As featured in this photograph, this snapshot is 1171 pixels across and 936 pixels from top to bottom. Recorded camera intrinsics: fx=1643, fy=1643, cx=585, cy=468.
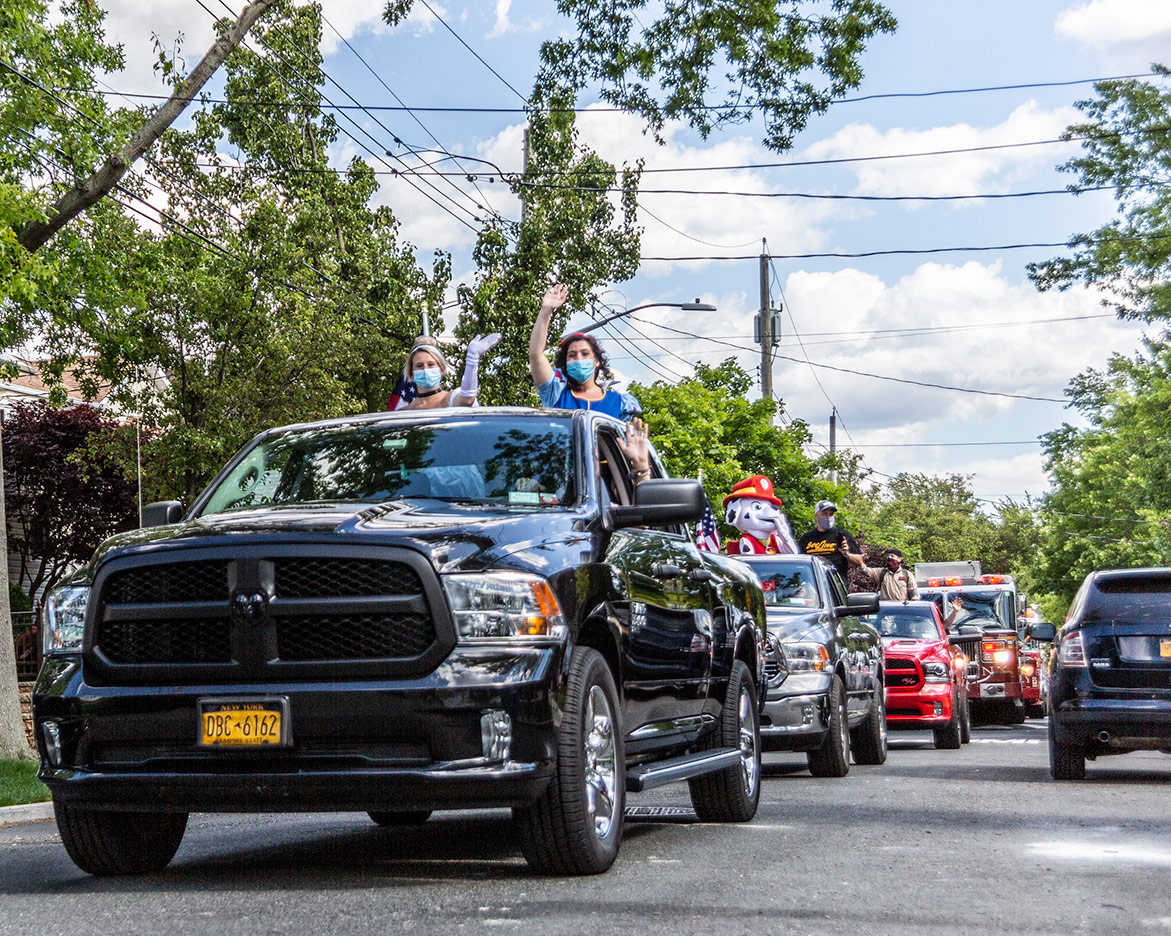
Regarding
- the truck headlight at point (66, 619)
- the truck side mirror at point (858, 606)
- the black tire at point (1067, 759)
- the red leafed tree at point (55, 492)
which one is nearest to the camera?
the truck headlight at point (66, 619)

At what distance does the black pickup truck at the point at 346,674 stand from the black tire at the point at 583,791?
0.4 inches

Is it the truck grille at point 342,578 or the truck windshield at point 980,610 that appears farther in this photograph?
the truck windshield at point 980,610

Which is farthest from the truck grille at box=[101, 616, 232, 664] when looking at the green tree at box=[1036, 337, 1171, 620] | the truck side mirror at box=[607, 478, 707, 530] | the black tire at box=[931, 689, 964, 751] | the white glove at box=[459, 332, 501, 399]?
the green tree at box=[1036, 337, 1171, 620]

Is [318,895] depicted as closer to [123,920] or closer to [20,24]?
[123,920]

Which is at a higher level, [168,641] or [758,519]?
[758,519]

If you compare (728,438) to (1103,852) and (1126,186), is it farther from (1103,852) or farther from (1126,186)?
(1103,852)

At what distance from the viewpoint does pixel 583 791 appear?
238 inches

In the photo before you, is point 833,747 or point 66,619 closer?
point 66,619

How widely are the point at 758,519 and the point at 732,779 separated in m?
9.79

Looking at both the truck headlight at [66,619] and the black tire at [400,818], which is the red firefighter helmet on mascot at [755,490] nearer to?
the black tire at [400,818]

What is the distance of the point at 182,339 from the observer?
24000 mm

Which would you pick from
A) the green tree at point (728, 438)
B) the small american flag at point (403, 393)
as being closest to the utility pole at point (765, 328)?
the green tree at point (728, 438)

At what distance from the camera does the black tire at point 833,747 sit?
12.6m

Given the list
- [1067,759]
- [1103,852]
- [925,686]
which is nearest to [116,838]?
[1103,852]
